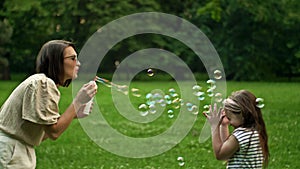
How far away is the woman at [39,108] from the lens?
11.3 feet

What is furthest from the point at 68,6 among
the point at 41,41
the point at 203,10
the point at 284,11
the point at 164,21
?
the point at 203,10

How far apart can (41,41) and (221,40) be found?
10.6 m

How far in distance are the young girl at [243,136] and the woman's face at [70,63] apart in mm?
1097

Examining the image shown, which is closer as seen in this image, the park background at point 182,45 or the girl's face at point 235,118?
the girl's face at point 235,118

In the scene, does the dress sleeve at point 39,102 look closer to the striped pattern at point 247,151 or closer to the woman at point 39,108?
the woman at point 39,108

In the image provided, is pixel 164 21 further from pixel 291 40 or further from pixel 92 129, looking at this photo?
pixel 92 129

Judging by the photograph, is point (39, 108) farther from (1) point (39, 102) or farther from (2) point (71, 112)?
(2) point (71, 112)

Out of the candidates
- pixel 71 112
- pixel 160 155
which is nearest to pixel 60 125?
pixel 71 112

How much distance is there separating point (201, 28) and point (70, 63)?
35.0 meters

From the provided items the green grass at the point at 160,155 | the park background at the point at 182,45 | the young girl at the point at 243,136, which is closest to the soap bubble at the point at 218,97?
the young girl at the point at 243,136

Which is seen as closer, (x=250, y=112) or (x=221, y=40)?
(x=250, y=112)

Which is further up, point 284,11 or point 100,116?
point 284,11

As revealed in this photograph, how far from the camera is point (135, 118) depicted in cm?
1412

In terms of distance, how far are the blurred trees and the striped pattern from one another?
31.2m
